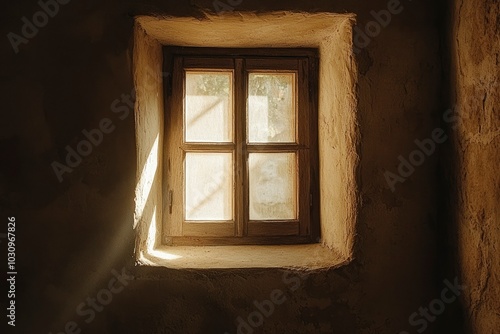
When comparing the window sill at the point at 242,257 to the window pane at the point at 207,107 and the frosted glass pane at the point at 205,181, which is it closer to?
the frosted glass pane at the point at 205,181

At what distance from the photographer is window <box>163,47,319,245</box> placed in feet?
5.24

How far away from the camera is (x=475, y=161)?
1.14m

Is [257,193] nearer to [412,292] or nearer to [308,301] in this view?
[308,301]

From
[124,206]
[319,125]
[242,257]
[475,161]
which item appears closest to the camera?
[475,161]

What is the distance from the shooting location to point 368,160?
129 centimetres

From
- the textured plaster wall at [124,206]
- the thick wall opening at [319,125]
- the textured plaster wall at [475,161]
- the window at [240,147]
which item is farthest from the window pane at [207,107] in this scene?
the textured plaster wall at [475,161]

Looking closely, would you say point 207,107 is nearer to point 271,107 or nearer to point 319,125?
point 271,107

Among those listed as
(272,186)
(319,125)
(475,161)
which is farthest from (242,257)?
(475,161)

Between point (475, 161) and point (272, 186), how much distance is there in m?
0.74

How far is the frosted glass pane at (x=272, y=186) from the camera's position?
5.36 ft

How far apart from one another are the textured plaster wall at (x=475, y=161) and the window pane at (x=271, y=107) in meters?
0.61

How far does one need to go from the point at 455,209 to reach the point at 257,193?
2.36ft

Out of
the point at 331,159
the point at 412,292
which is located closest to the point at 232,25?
the point at 331,159

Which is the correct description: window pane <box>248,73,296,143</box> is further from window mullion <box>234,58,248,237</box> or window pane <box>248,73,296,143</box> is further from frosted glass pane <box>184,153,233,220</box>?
frosted glass pane <box>184,153,233,220</box>
